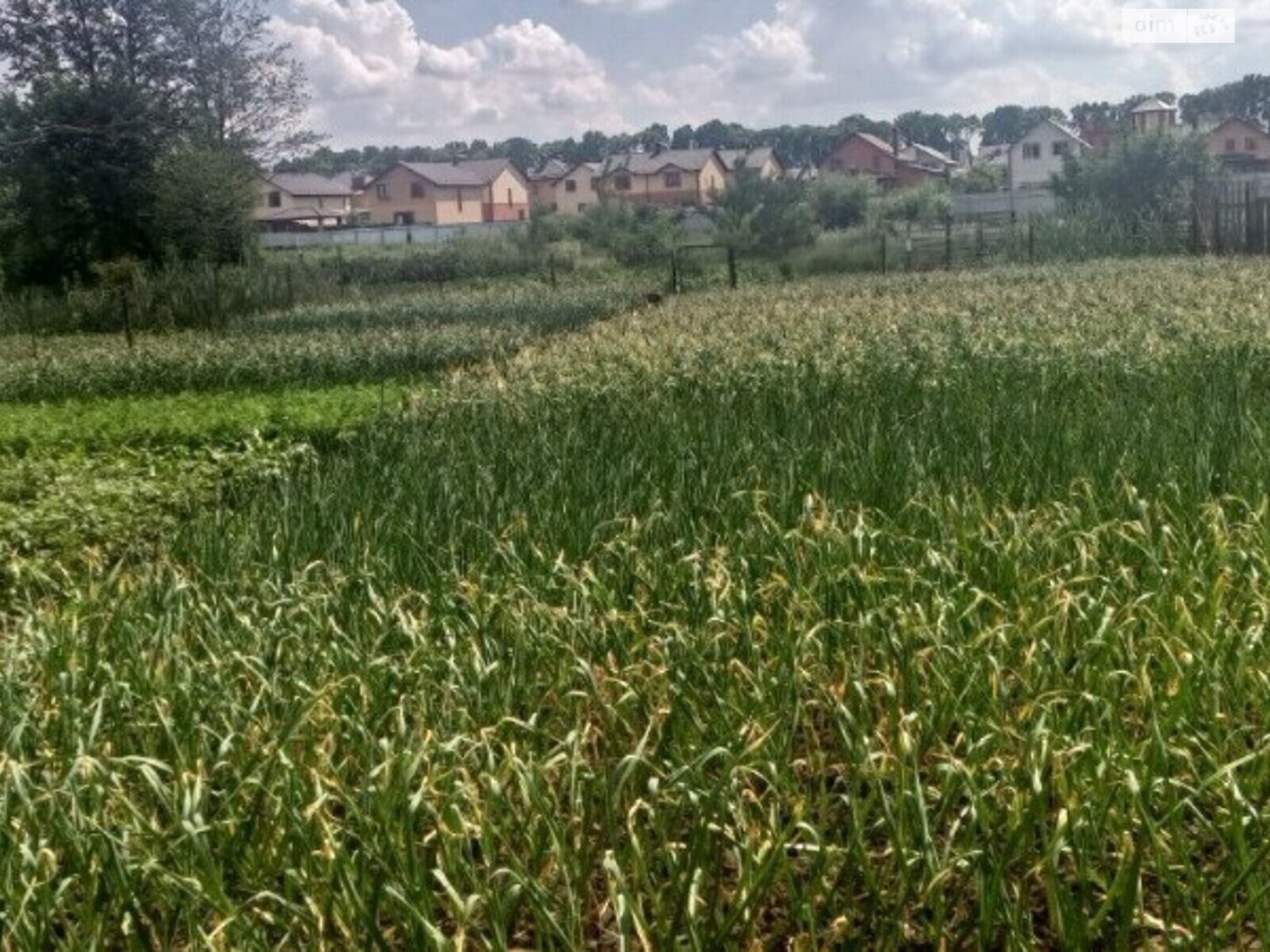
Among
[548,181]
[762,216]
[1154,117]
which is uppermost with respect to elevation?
[548,181]

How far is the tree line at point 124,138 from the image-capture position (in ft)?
104

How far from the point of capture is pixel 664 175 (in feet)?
247

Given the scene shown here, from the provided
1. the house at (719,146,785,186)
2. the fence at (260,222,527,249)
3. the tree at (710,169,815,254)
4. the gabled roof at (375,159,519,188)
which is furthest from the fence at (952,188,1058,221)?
the gabled roof at (375,159,519,188)

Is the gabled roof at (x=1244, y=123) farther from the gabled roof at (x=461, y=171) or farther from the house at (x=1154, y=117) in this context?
the gabled roof at (x=461, y=171)

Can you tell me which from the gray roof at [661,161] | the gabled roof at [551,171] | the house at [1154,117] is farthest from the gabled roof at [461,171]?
the house at [1154,117]

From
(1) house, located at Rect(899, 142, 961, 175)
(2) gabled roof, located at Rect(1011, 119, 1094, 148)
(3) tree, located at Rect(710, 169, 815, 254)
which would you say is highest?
(1) house, located at Rect(899, 142, 961, 175)

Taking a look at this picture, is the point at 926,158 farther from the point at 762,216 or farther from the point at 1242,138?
the point at 762,216

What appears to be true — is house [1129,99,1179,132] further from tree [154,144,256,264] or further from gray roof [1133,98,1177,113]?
tree [154,144,256,264]

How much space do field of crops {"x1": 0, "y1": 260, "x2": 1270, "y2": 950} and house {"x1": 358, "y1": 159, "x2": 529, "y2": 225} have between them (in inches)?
2689

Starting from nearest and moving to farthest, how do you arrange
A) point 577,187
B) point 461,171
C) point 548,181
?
point 461,171, point 577,187, point 548,181

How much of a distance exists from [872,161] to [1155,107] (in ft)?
94.0

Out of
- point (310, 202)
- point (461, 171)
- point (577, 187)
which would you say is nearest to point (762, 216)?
point (461, 171)

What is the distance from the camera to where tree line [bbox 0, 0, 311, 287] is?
104 feet

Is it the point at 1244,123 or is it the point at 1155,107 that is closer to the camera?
the point at 1155,107
